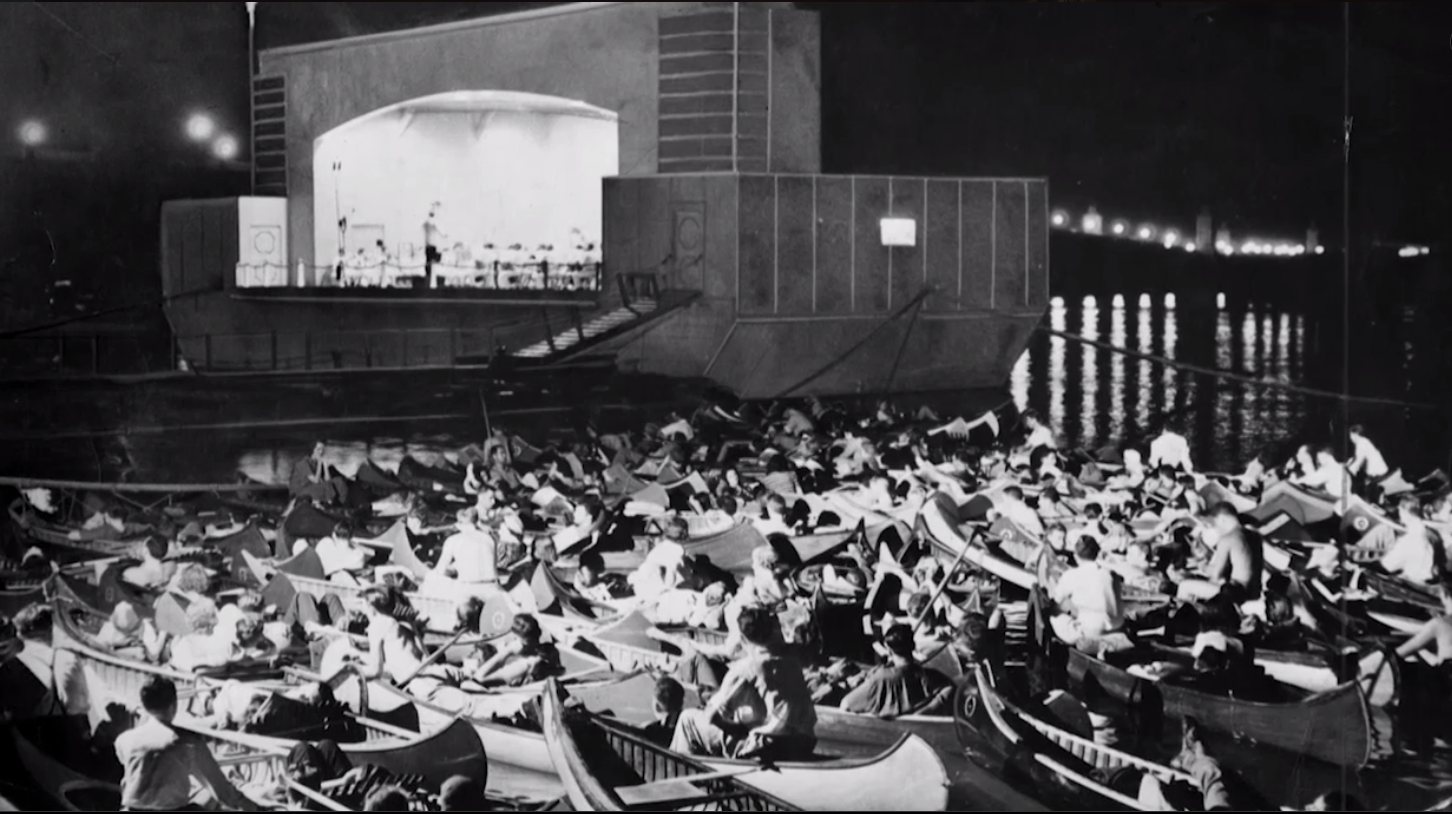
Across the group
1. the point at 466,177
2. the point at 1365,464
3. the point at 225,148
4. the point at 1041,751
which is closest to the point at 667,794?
the point at 1041,751

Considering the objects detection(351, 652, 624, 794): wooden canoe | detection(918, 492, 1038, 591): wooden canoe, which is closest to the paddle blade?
detection(351, 652, 624, 794): wooden canoe

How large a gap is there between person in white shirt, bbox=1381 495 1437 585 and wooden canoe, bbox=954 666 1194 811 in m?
2.17

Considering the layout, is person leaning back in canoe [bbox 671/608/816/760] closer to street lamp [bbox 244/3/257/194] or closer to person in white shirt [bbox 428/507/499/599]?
person in white shirt [bbox 428/507/499/599]

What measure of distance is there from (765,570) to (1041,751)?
161 cm

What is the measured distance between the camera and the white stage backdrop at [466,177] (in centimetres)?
859

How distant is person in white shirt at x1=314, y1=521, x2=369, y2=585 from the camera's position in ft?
25.0

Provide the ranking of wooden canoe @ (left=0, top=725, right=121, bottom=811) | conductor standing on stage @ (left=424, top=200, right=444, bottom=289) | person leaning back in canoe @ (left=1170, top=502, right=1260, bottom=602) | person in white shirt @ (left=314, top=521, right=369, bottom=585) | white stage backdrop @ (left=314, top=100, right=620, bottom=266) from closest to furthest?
wooden canoe @ (left=0, top=725, right=121, bottom=811)
person leaning back in canoe @ (left=1170, top=502, right=1260, bottom=602)
person in white shirt @ (left=314, top=521, right=369, bottom=585)
white stage backdrop @ (left=314, top=100, right=620, bottom=266)
conductor standing on stage @ (left=424, top=200, right=444, bottom=289)

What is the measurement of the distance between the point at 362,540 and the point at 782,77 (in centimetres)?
346

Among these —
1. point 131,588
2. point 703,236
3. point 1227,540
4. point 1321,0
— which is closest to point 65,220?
point 131,588

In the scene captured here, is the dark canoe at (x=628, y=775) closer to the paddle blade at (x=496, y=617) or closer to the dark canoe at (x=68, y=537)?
the paddle blade at (x=496, y=617)

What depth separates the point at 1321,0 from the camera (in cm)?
810

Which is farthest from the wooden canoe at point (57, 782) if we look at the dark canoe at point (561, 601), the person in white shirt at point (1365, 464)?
the person in white shirt at point (1365, 464)

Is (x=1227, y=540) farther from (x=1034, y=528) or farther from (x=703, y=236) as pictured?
(x=703, y=236)

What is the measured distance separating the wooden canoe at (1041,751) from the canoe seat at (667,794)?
3.56ft
